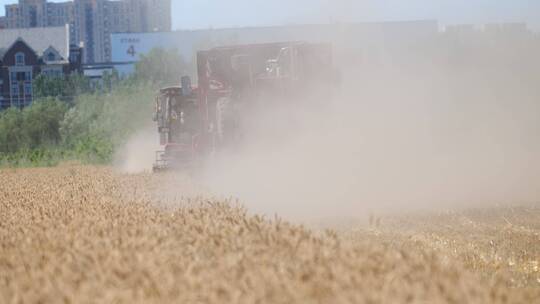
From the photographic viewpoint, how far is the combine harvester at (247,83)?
23.3 m

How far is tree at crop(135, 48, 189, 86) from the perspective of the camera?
75375 mm

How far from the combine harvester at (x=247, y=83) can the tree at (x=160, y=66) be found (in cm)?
4907

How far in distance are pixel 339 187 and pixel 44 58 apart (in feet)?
258

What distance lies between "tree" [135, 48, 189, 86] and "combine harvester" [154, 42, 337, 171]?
49073 mm

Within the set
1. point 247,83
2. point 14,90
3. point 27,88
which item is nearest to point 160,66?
point 27,88

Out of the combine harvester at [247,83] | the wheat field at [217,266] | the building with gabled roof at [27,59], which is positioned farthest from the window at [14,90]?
the wheat field at [217,266]

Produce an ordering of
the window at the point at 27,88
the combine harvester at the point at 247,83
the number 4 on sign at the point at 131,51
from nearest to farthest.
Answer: the combine harvester at the point at 247,83
the window at the point at 27,88
the number 4 on sign at the point at 131,51

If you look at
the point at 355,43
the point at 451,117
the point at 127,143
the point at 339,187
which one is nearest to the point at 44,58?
the point at 127,143

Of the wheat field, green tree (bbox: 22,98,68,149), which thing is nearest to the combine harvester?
the wheat field

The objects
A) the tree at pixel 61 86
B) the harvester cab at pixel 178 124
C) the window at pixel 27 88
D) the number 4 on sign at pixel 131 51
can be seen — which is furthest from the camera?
the number 4 on sign at pixel 131 51

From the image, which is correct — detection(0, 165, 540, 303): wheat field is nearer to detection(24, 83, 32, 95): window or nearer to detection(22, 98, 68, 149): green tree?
detection(22, 98, 68, 149): green tree

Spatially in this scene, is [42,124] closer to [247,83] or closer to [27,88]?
[27,88]

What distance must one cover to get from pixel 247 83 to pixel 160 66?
53612mm

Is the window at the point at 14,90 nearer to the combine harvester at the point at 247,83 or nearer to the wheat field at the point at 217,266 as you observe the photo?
the combine harvester at the point at 247,83
